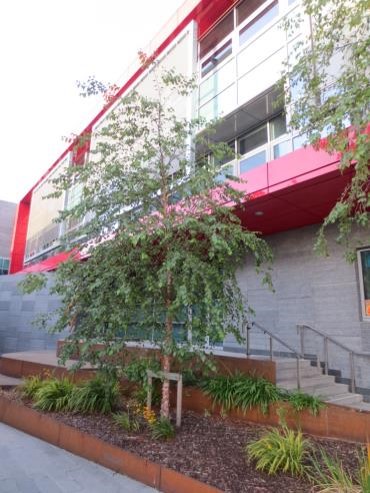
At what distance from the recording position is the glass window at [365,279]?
310 inches

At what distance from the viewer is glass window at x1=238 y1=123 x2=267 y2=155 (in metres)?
10.9

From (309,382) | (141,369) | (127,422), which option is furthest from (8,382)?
(309,382)

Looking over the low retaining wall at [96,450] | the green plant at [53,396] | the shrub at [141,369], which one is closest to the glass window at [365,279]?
the shrub at [141,369]

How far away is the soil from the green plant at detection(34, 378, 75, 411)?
252 mm

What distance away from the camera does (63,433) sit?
17.7ft

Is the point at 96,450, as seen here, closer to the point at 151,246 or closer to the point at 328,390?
the point at 151,246

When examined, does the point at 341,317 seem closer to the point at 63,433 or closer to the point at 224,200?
the point at 224,200

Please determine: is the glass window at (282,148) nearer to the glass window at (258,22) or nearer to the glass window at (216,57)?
the glass window at (258,22)

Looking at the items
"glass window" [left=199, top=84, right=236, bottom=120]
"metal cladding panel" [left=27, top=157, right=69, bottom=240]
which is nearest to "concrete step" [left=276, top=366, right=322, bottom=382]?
"glass window" [left=199, top=84, right=236, bottom=120]

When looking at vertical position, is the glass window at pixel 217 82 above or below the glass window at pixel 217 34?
below

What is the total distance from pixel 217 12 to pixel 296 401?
1218cm

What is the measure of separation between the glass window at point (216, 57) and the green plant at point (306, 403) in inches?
405

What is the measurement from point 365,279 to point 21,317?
49.9 ft

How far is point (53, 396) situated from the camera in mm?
6547
